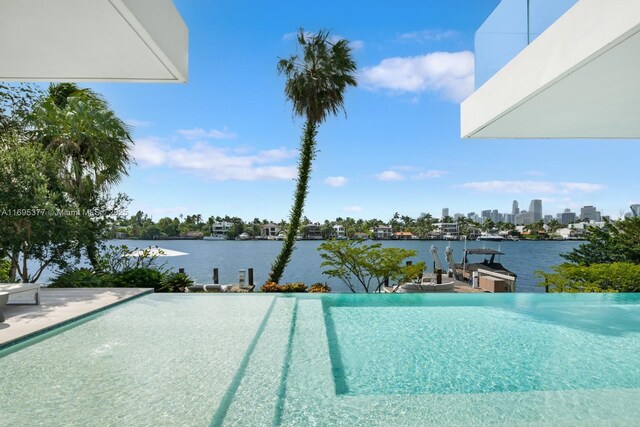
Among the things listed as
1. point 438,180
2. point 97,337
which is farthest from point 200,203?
point 97,337

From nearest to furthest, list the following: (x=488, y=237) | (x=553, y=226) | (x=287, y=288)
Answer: (x=287, y=288), (x=553, y=226), (x=488, y=237)

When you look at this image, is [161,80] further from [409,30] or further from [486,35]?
[409,30]

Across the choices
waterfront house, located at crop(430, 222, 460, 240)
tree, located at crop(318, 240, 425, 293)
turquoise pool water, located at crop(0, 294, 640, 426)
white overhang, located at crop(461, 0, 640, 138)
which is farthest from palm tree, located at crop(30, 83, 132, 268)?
waterfront house, located at crop(430, 222, 460, 240)

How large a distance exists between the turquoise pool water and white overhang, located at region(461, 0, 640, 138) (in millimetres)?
3432

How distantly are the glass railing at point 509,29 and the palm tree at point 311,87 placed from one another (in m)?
6.28

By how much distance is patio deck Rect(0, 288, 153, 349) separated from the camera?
6004mm

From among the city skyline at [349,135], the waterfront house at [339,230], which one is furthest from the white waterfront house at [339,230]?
the city skyline at [349,135]

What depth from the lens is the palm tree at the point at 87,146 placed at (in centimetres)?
1123

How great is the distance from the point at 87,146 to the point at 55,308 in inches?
222

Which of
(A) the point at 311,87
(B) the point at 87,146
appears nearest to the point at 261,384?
(B) the point at 87,146

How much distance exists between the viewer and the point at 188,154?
166ft

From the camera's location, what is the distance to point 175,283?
11.1 metres

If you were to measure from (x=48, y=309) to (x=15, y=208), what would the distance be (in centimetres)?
289

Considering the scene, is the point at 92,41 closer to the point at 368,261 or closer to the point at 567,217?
the point at 368,261
